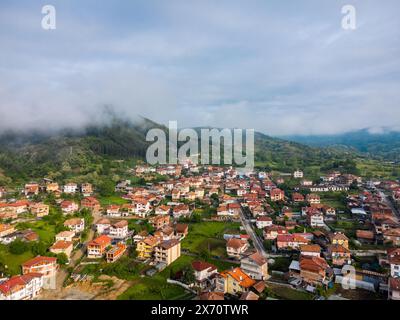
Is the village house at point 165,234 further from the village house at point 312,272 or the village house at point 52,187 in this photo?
the village house at point 52,187

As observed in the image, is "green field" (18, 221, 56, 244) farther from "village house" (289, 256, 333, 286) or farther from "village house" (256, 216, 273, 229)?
"village house" (289, 256, 333, 286)

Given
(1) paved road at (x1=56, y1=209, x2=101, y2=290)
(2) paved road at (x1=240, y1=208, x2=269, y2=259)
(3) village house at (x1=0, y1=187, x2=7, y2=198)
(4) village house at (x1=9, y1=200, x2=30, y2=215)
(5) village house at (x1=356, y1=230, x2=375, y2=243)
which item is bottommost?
(1) paved road at (x1=56, y1=209, x2=101, y2=290)

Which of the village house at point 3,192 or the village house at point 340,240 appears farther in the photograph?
the village house at point 3,192

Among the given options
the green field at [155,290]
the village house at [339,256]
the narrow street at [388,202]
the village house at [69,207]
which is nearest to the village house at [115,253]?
the green field at [155,290]

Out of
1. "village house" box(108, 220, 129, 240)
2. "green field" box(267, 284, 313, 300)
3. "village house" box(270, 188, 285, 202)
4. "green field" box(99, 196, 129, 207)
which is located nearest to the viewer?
"green field" box(267, 284, 313, 300)

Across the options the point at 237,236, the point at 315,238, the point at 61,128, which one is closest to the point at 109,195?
the point at 237,236

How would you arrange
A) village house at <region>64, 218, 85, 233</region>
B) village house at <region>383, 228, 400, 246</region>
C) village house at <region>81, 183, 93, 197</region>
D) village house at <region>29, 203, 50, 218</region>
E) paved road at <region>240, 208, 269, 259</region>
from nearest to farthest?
paved road at <region>240, 208, 269, 259</region> → village house at <region>383, 228, 400, 246</region> → village house at <region>64, 218, 85, 233</region> → village house at <region>29, 203, 50, 218</region> → village house at <region>81, 183, 93, 197</region>

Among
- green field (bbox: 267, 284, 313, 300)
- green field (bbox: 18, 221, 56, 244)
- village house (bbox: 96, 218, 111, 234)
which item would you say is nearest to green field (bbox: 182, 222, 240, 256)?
green field (bbox: 267, 284, 313, 300)

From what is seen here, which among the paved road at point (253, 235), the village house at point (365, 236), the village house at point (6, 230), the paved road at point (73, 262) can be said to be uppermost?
the village house at point (6, 230)
